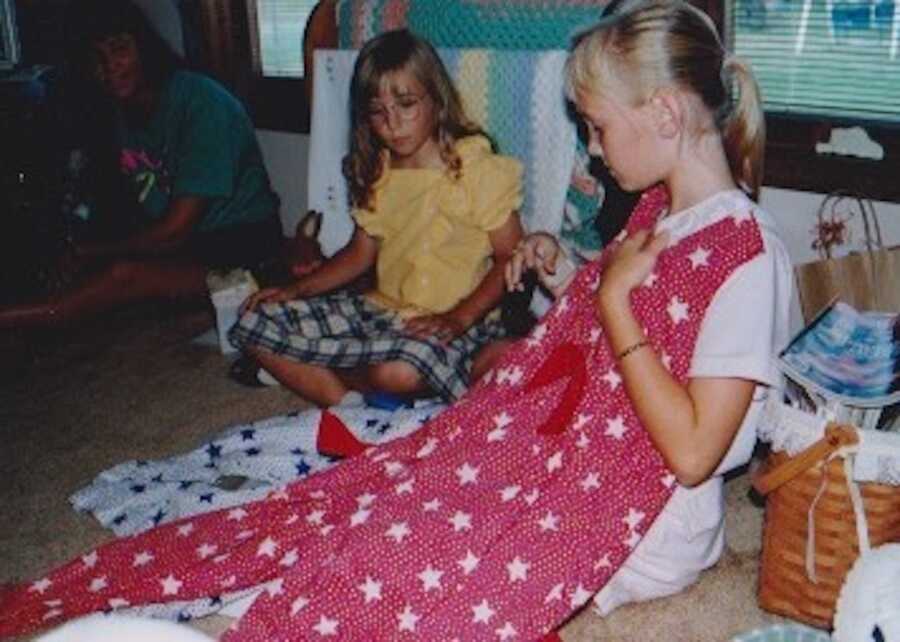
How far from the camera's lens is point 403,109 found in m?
1.86

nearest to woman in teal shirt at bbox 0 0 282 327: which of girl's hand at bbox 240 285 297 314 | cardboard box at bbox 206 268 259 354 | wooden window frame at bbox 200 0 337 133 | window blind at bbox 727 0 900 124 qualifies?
cardboard box at bbox 206 268 259 354

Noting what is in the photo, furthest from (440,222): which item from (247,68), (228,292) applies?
(247,68)

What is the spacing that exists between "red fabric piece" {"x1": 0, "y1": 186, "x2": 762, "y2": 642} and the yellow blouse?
0.55 meters

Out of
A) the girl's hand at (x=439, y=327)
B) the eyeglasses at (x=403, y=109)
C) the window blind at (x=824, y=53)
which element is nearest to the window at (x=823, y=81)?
the window blind at (x=824, y=53)

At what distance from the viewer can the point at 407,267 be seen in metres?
2.01

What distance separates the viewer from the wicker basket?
121 centimetres

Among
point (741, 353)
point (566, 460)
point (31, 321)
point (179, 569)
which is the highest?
point (741, 353)

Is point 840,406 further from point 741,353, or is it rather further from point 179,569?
point 179,569

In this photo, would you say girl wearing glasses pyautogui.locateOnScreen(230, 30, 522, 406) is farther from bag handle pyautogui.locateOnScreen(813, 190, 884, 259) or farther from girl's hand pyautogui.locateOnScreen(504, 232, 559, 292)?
bag handle pyautogui.locateOnScreen(813, 190, 884, 259)

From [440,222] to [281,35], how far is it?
1.41 metres

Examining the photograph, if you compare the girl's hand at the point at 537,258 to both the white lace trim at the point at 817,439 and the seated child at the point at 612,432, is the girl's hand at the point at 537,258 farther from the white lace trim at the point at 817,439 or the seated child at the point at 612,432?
the white lace trim at the point at 817,439

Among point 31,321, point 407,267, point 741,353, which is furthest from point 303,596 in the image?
point 31,321

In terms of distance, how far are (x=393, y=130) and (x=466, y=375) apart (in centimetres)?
52

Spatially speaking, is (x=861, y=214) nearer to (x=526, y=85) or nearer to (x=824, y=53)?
(x=824, y=53)
